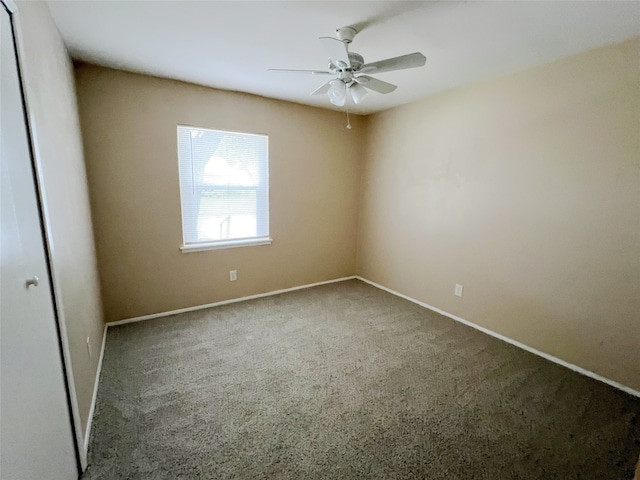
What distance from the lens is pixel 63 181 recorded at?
1710mm

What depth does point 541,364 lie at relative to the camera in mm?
2438

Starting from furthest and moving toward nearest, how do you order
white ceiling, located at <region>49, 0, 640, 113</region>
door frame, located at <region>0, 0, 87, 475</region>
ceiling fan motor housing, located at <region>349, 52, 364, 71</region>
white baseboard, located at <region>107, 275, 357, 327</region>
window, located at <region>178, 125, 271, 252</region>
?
1. window, located at <region>178, 125, 271, 252</region>
2. white baseboard, located at <region>107, 275, 357, 327</region>
3. ceiling fan motor housing, located at <region>349, 52, 364, 71</region>
4. white ceiling, located at <region>49, 0, 640, 113</region>
5. door frame, located at <region>0, 0, 87, 475</region>

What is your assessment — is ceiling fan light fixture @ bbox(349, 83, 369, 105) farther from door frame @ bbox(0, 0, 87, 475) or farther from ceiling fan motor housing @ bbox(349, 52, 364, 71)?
door frame @ bbox(0, 0, 87, 475)

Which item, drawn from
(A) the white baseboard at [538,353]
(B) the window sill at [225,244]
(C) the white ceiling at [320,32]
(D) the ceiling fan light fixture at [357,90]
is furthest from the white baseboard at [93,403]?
(A) the white baseboard at [538,353]

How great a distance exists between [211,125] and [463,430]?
3.33 metres

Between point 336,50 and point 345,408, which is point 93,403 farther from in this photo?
point 336,50

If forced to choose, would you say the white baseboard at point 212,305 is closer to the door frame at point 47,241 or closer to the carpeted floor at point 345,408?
the carpeted floor at point 345,408

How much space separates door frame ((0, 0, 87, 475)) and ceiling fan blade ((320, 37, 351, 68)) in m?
1.25

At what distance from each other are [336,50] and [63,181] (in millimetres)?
1739

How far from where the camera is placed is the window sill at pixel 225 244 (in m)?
3.18

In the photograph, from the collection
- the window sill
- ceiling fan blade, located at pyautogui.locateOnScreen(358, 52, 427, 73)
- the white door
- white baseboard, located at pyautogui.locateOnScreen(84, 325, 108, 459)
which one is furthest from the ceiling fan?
white baseboard, located at pyautogui.locateOnScreen(84, 325, 108, 459)

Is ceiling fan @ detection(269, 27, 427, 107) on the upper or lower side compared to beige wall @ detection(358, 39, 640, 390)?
upper

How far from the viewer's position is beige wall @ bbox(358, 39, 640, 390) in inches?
81.6

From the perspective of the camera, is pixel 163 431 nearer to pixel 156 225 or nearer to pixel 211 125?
pixel 156 225
